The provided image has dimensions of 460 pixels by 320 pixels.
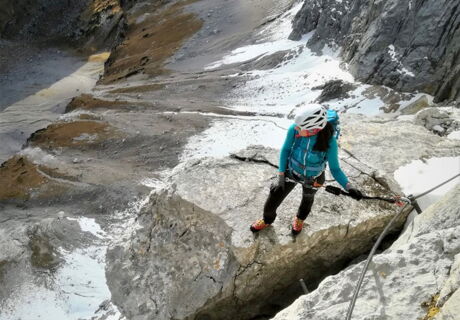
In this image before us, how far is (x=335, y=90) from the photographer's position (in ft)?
47.8

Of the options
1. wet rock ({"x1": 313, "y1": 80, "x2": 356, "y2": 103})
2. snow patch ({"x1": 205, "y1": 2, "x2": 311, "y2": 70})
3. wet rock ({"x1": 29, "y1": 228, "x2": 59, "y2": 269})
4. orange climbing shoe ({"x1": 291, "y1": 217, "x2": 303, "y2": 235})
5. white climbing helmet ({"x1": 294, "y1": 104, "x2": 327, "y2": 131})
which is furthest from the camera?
snow patch ({"x1": 205, "y1": 2, "x2": 311, "y2": 70})

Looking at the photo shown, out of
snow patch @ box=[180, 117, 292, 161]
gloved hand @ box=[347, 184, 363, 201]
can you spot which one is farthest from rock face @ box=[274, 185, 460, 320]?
snow patch @ box=[180, 117, 292, 161]

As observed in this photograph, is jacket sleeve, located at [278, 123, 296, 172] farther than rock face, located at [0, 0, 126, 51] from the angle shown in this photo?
No

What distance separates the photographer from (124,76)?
22.5m

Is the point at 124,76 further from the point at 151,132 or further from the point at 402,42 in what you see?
the point at 402,42

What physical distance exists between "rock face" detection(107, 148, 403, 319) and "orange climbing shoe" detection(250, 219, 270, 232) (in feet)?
0.30

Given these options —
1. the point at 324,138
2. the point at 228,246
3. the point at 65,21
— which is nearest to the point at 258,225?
the point at 228,246

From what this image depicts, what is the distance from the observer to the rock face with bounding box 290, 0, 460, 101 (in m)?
12.5

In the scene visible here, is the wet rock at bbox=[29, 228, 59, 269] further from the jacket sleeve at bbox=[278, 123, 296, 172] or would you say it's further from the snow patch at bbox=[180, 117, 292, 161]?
the jacket sleeve at bbox=[278, 123, 296, 172]

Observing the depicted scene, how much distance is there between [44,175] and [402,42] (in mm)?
13234

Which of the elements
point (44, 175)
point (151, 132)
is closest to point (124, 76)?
point (151, 132)

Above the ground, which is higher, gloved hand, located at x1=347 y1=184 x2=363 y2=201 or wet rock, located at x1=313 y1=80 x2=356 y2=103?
gloved hand, located at x1=347 y1=184 x2=363 y2=201

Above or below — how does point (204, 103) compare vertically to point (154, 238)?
below

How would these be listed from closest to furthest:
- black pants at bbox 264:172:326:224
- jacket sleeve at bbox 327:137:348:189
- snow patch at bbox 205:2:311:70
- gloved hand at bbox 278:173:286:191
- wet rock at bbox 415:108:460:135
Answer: jacket sleeve at bbox 327:137:348:189 → gloved hand at bbox 278:173:286:191 → black pants at bbox 264:172:326:224 → wet rock at bbox 415:108:460:135 → snow patch at bbox 205:2:311:70
